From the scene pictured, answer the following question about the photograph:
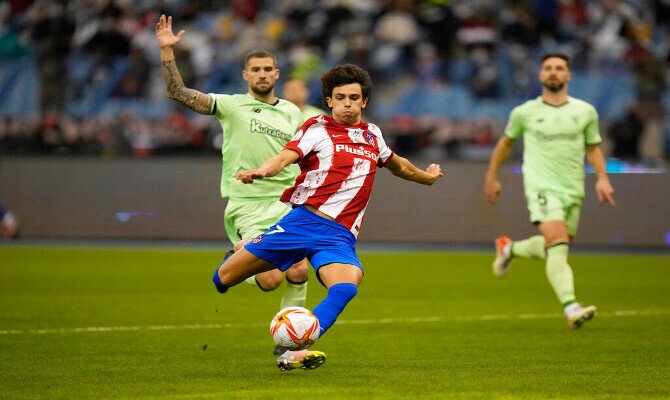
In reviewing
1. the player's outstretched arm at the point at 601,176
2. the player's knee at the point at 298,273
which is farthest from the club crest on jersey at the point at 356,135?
the player's outstretched arm at the point at 601,176

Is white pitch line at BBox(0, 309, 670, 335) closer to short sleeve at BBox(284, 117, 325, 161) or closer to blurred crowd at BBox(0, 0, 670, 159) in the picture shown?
short sleeve at BBox(284, 117, 325, 161)

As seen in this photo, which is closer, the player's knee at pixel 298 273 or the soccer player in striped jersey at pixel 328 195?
the soccer player in striped jersey at pixel 328 195

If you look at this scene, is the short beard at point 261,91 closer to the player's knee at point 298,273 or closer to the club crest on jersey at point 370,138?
the player's knee at point 298,273

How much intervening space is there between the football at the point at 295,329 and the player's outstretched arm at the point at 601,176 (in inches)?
→ 179

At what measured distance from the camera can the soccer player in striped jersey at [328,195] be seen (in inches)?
276

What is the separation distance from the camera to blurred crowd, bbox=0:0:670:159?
62.3 feet

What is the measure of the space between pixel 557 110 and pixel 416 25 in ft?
31.7

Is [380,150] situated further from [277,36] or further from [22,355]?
[277,36]

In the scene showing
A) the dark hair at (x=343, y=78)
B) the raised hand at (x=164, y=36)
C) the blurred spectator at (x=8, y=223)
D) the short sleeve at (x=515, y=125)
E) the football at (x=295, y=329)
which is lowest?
the blurred spectator at (x=8, y=223)

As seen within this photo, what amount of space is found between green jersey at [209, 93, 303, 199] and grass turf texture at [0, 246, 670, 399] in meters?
1.13

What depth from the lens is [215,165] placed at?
64.7 feet

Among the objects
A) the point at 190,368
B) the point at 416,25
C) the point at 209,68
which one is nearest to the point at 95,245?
the point at 209,68

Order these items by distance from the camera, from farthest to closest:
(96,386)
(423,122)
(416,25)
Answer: (416,25) → (423,122) → (96,386)

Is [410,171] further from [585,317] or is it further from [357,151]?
[585,317]
